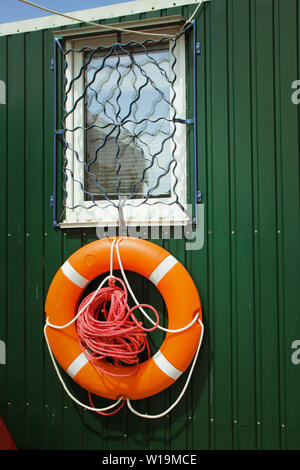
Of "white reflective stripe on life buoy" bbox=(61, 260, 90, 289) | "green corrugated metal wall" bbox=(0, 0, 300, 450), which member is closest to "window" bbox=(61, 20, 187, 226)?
"green corrugated metal wall" bbox=(0, 0, 300, 450)

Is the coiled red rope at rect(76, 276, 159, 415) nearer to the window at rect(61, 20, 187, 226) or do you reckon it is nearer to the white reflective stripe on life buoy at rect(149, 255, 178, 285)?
the white reflective stripe on life buoy at rect(149, 255, 178, 285)

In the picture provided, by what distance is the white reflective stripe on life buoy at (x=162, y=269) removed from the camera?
62.4 inches

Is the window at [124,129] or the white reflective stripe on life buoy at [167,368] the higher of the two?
the window at [124,129]

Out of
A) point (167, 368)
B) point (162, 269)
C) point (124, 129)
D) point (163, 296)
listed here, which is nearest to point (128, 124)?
point (124, 129)

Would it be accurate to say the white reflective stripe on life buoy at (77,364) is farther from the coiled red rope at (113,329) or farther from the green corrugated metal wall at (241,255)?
the green corrugated metal wall at (241,255)

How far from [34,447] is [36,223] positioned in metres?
1.10

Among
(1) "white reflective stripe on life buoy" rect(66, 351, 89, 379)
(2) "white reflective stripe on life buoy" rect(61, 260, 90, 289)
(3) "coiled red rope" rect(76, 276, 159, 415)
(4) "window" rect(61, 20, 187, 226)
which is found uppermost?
(4) "window" rect(61, 20, 187, 226)

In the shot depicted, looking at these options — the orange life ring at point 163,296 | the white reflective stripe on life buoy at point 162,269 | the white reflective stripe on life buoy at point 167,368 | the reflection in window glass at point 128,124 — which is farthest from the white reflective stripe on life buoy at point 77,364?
the reflection in window glass at point 128,124

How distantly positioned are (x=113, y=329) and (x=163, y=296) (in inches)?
10.2

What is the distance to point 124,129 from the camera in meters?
1.80

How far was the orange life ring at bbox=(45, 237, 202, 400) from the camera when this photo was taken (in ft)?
5.14

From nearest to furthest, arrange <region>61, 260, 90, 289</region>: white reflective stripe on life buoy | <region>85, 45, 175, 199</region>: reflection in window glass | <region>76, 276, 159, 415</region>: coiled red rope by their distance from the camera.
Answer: <region>76, 276, 159, 415</region>: coiled red rope, <region>61, 260, 90, 289</region>: white reflective stripe on life buoy, <region>85, 45, 175, 199</region>: reflection in window glass

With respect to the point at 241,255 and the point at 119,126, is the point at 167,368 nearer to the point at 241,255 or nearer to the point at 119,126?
the point at 241,255

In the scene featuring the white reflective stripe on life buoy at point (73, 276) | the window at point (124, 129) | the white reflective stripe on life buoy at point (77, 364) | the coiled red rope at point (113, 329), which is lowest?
the white reflective stripe on life buoy at point (77, 364)
